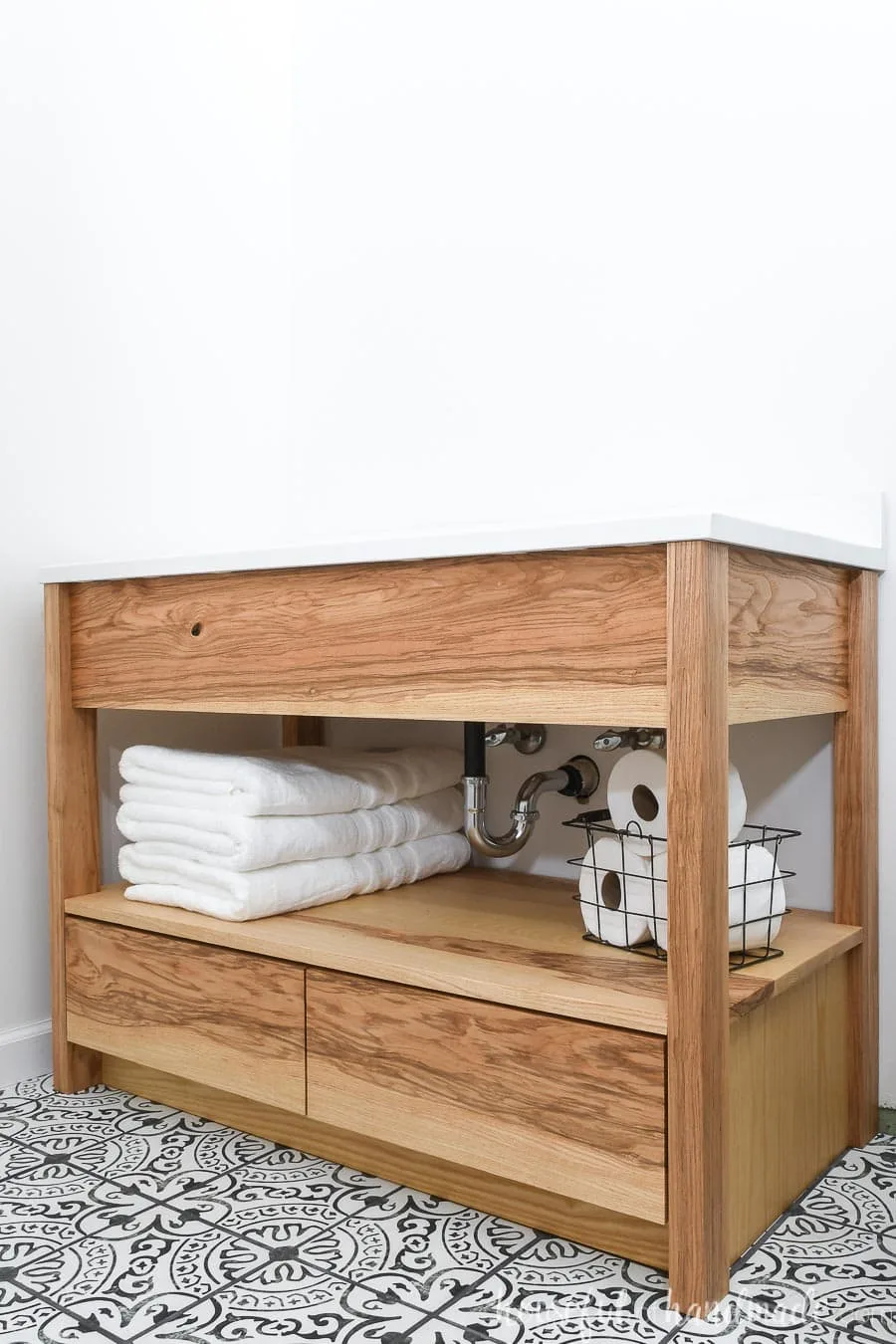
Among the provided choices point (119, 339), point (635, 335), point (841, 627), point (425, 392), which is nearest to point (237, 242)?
point (119, 339)

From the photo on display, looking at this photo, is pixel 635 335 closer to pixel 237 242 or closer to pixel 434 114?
pixel 434 114

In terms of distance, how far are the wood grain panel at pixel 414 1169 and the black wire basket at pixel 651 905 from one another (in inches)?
10.7

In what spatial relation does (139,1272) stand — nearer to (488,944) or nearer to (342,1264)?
(342,1264)

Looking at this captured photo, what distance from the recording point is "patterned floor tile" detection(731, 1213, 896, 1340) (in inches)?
41.0

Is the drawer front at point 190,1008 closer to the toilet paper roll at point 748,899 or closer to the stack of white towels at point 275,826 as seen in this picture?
the stack of white towels at point 275,826

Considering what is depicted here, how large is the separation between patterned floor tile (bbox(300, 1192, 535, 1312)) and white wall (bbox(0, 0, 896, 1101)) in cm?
58

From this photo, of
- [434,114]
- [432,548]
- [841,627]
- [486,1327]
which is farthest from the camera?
[434,114]

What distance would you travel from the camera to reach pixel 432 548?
1.18 metres

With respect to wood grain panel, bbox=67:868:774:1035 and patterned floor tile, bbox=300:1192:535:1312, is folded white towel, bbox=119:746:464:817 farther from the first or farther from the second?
patterned floor tile, bbox=300:1192:535:1312

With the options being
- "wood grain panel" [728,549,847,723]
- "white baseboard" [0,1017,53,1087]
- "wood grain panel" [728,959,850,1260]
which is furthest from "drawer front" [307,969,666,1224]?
"white baseboard" [0,1017,53,1087]

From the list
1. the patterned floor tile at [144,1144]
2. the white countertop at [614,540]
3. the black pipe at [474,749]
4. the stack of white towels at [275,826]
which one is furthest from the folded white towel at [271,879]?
the white countertop at [614,540]

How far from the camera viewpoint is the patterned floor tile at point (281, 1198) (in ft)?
4.01

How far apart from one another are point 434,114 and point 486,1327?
5.77ft

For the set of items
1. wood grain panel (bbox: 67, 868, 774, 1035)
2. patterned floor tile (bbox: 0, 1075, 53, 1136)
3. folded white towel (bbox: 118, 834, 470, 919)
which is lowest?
patterned floor tile (bbox: 0, 1075, 53, 1136)
